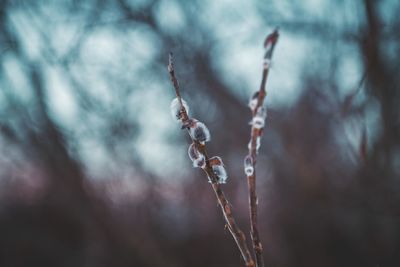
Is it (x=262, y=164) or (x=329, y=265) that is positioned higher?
(x=262, y=164)

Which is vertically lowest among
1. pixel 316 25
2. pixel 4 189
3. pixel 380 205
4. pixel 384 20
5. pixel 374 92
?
pixel 380 205

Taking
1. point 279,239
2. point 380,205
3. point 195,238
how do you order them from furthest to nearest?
point 195,238, point 279,239, point 380,205

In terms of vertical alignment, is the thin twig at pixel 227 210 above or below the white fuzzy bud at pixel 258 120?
below

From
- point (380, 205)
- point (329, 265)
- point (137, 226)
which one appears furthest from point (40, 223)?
point (380, 205)

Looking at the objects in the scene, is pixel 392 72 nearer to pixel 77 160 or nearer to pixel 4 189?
pixel 77 160

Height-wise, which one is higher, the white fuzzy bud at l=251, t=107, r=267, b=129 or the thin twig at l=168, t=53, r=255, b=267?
the white fuzzy bud at l=251, t=107, r=267, b=129

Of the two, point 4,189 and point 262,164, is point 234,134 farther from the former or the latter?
point 4,189

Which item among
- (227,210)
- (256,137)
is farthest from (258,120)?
(227,210)

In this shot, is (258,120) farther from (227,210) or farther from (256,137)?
(227,210)

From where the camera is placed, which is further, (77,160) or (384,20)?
(77,160)

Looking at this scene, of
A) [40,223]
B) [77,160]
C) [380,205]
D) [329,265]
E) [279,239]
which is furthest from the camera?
[40,223]
